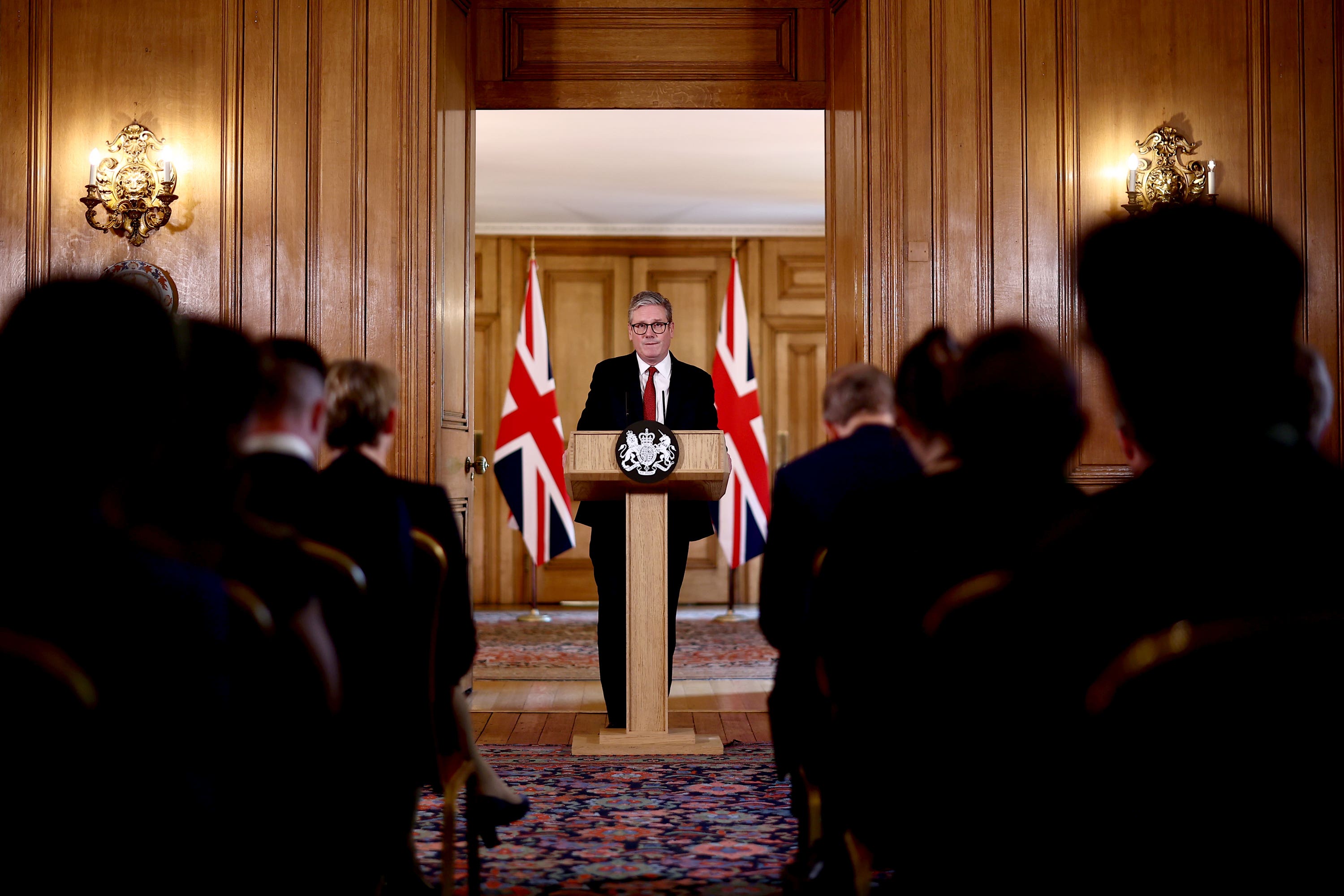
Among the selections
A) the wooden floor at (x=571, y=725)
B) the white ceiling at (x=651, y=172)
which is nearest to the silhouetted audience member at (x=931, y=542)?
the wooden floor at (x=571, y=725)

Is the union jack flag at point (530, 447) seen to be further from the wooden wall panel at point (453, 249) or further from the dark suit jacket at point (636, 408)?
the dark suit jacket at point (636, 408)

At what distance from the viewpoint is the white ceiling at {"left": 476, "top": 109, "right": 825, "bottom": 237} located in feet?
21.4

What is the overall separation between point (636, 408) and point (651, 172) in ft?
12.2

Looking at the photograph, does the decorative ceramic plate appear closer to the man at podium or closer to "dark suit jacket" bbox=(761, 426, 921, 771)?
the man at podium

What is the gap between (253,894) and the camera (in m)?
1.48

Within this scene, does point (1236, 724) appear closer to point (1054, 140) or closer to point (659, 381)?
point (659, 381)

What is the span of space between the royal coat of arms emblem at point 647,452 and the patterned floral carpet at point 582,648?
1.47 metres

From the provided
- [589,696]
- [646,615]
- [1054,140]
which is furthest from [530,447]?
[1054,140]

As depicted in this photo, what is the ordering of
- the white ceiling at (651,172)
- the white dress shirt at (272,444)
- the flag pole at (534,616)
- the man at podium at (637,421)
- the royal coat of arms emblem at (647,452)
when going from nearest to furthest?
the white dress shirt at (272,444) → the royal coat of arms emblem at (647,452) → the man at podium at (637,421) → the white ceiling at (651,172) → the flag pole at (534,616)

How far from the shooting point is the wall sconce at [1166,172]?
4344 millimetres

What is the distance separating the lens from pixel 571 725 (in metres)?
4.28

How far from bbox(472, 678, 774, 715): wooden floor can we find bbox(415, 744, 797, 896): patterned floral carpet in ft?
2.83

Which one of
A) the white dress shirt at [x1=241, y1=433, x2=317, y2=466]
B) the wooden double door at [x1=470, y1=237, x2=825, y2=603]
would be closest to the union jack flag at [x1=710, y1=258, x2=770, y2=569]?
the wooden double door at [x1=470, y1=237, x2=825, y2=603]

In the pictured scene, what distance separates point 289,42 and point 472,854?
10.9 feet
